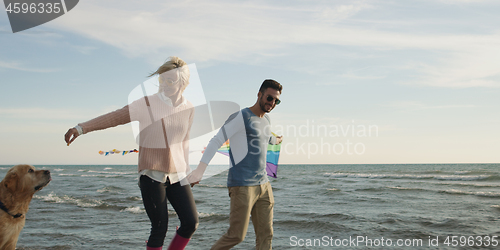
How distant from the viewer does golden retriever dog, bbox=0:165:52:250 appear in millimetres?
3883

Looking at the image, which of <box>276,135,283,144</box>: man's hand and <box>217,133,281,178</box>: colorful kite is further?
<box>217,133,281,178</box>: colorful kite

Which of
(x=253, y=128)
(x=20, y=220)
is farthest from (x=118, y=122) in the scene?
(x=20, y=220)

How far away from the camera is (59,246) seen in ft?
21.4

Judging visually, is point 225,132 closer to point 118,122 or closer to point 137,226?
point 118,122

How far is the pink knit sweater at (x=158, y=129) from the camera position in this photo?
328 cm

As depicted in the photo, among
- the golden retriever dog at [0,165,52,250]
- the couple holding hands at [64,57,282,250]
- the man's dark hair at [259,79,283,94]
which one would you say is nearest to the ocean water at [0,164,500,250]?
the golden retriever dog at [0,165,52,250]

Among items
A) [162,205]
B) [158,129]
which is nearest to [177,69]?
[158,129]

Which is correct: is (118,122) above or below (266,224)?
above

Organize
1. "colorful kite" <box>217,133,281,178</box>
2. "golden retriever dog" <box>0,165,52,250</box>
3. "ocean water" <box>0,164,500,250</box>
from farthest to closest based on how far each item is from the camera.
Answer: "ocean water" <box>0,164,500,250</box>
"colorful kite" <box>217,133,281,178</box>
"golden retriever dog" <box>0,165,52,250</box>

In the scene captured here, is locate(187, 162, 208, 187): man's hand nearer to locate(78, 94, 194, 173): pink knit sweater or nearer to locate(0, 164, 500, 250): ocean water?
locate(78, 94, 194, 173): pink knit sweater

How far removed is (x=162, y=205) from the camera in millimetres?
3316

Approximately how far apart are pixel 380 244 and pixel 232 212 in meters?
4.61

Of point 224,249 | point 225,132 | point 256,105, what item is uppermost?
point 256,105

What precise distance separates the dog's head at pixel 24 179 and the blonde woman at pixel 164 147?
1561 millimetres
